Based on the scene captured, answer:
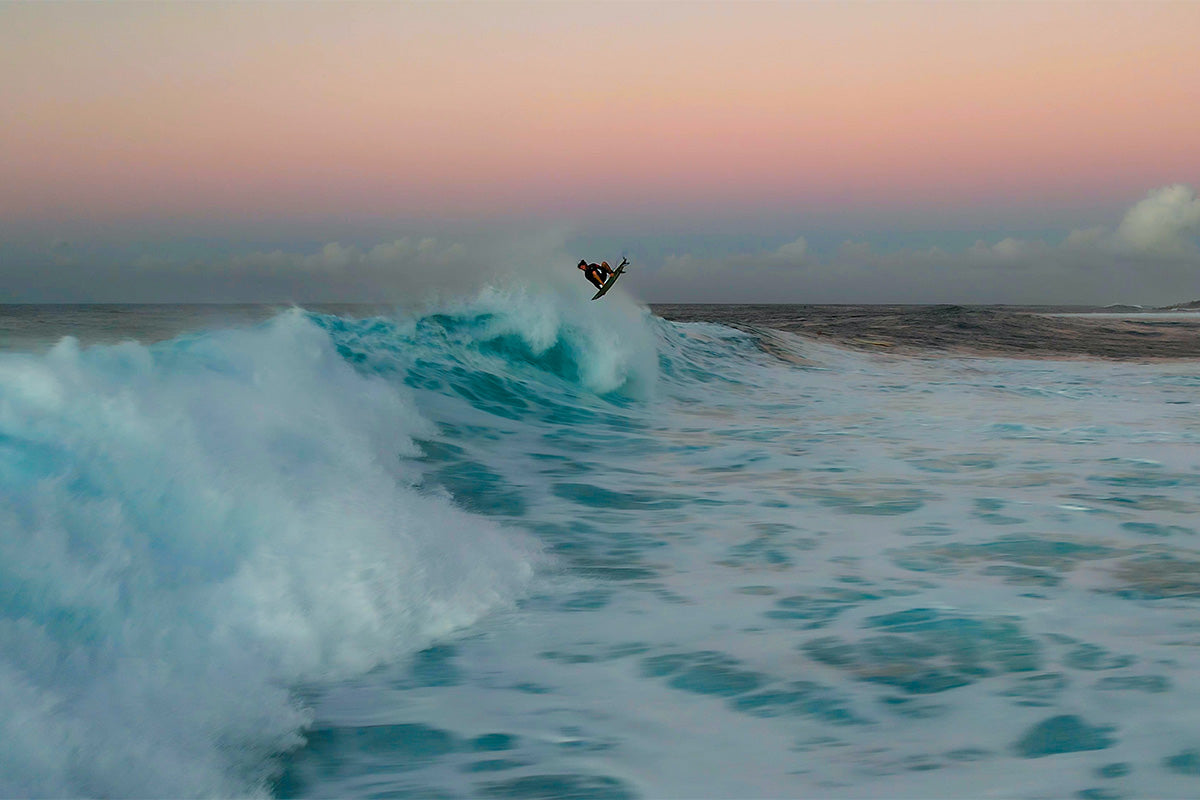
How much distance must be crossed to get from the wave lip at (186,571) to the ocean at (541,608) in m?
0.01

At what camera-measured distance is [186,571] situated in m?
3.55

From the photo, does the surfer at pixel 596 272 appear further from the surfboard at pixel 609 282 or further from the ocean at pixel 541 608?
the ocean at pixel 541 608

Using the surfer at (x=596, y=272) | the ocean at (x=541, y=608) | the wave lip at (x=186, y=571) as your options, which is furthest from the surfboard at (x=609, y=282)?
the wave lip at (x=186, y=571)

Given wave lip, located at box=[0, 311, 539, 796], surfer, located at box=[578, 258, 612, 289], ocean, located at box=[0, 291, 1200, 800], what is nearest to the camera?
wave lip, located at box=[0, 311, 539, 796]

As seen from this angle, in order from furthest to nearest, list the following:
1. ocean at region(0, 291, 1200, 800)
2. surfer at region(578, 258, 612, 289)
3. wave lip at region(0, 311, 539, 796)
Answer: surfer at region(578, 258, 612, 289), ocean at region(0, 291, 1200, 800), wave lip at region(0, 311, 539, 796)

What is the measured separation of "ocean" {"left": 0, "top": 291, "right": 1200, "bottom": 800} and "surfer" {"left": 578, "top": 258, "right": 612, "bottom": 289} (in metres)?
7.42

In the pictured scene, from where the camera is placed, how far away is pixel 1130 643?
3.48 m

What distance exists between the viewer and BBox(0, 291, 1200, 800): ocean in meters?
2.61

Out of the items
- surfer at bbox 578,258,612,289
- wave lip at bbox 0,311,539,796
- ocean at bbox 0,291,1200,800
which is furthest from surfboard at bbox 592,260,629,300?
wave lip at bbox 0,311,539,796

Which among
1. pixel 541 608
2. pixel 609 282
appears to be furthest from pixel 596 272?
pixel 541 608

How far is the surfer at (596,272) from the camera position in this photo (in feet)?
48.5

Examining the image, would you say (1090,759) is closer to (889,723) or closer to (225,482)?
(889,723)

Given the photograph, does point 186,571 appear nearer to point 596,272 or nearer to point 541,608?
point 541,608

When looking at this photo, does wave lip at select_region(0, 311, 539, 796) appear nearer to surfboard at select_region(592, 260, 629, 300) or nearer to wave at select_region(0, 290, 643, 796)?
wave at select_region(0, 290, 643, 796)
